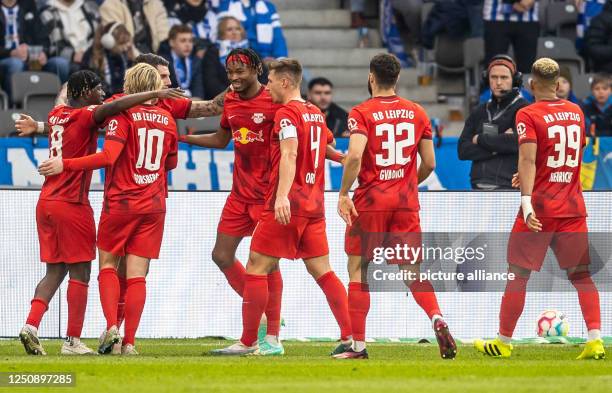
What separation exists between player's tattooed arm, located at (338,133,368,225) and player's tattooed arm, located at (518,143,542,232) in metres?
1.23

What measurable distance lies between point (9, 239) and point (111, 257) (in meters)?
2.24

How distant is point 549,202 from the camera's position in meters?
11.8

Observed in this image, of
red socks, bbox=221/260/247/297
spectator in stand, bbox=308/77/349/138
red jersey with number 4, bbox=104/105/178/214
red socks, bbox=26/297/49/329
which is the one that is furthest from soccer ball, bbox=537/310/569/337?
spectator in stand, bbox=308/77/349/138

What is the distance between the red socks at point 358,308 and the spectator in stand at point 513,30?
31.1ft

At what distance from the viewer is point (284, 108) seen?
37.8ft

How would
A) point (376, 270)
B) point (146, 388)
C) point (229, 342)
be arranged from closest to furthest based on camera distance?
point (146, 388)
point (376, 270)
point (229, 342)

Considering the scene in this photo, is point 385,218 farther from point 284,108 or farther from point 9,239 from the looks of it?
point 9,239

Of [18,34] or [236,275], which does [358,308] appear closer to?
[236,275]

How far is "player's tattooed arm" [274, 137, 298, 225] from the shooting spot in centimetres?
1127

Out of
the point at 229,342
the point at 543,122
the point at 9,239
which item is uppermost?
the point at 543,122

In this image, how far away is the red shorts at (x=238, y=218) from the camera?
1234 centimetres

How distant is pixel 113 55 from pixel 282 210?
348 inches

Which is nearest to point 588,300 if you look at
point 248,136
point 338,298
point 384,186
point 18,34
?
point 384,186

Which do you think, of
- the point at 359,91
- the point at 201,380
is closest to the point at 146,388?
the point at 201,380
